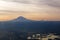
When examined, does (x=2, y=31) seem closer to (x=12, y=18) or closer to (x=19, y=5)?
(x=12, y=18)

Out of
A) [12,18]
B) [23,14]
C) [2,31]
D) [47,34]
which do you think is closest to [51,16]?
[47,34]

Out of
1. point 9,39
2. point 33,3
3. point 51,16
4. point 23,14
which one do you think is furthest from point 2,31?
point 51,16

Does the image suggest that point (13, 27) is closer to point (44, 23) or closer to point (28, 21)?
point (28, 21)

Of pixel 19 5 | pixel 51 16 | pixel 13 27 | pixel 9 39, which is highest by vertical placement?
pixel 19 5

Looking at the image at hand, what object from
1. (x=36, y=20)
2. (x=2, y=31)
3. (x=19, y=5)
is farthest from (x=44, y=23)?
(x=2, y=31)

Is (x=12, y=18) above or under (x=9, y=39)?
above

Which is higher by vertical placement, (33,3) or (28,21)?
(33,3)
